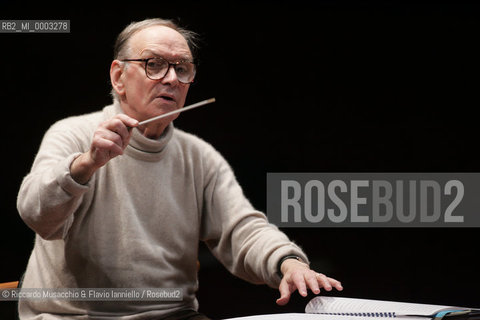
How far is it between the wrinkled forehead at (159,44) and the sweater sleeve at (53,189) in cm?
28

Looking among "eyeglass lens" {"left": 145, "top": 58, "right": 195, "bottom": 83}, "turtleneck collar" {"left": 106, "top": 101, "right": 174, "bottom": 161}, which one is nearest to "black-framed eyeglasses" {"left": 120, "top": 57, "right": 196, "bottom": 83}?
"eyeglass lens" {"left": 145, "top": 58, "right": 195, "bottom": 83}

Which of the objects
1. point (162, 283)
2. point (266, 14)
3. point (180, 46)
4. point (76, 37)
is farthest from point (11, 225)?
point (266, 14)

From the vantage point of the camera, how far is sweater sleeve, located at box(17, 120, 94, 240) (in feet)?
4.17

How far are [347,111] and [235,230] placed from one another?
24.8 inches

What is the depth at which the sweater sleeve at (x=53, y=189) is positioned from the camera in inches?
50.1

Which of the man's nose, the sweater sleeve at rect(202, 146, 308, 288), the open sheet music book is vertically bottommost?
the open sheet music book

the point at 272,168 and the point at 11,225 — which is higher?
the point at 272,168

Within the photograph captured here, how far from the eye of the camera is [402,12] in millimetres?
2002

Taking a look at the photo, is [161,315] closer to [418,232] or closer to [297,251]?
[297,251]

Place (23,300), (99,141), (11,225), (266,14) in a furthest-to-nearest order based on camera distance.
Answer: (266,14) → (11,225) → (23,300) → (99,141)

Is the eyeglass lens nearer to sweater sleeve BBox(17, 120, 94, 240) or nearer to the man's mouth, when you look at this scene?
the man's mouth

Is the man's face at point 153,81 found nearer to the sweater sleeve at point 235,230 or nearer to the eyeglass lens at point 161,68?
the eyeglass lens at point 161,68

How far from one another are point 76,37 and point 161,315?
2.72 ft

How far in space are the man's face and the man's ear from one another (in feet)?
0.06
